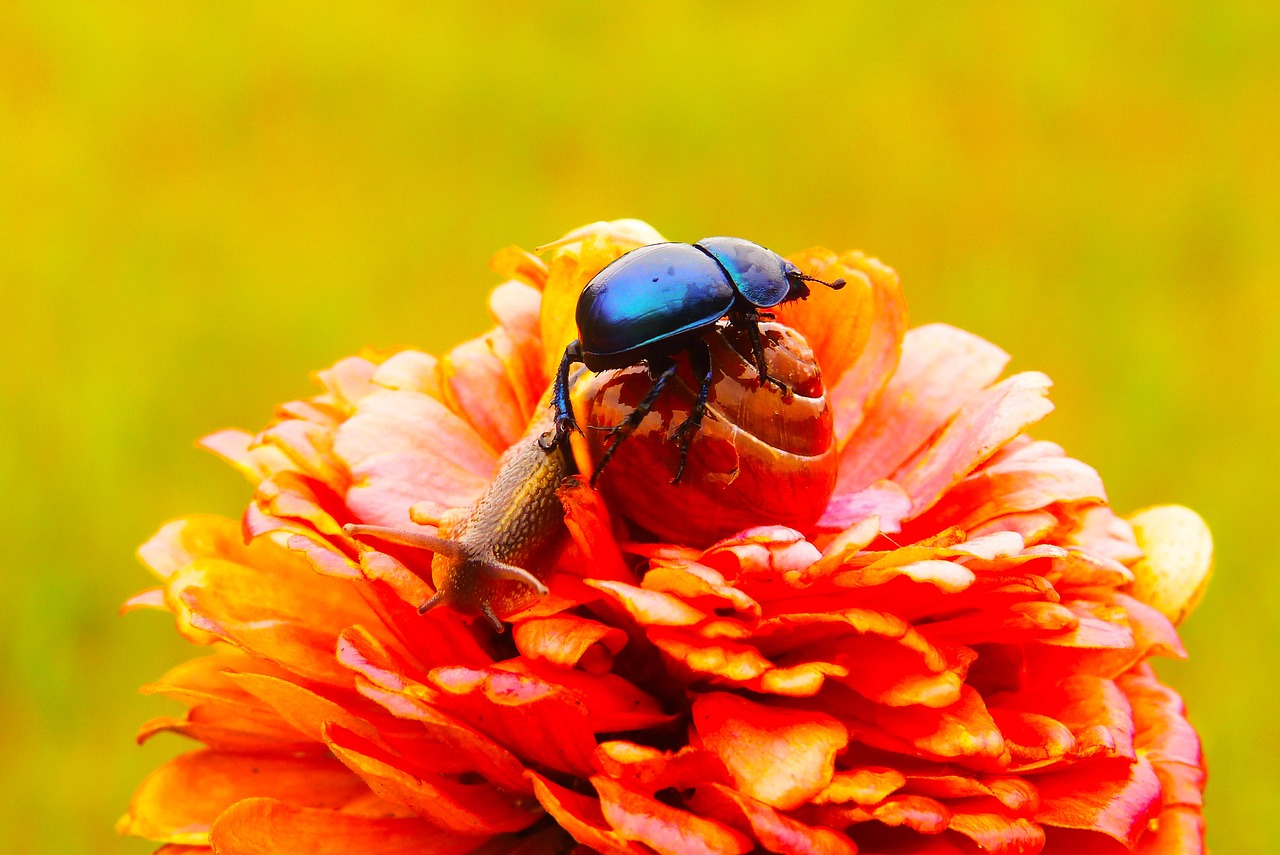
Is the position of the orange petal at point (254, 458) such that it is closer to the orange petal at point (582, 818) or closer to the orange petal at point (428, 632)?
the orange petal at point (428, 632)

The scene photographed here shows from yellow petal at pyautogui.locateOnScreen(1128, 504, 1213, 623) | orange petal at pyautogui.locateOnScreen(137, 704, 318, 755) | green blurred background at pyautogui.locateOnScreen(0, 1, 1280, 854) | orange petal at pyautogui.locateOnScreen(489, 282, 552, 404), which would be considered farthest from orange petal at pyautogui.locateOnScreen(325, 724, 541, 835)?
green blurred background at pyautogui.locateOnScreen(0, 1, 1280, 854)

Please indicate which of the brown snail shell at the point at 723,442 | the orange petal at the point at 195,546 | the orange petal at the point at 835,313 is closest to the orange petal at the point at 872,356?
the orange petal at the point at 835,313

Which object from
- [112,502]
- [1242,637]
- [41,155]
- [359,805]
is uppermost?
[41,155]

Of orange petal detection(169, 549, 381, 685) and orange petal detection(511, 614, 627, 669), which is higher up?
orange petal detection(511, 614, 627, 669)

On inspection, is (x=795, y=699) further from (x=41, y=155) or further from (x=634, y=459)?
(x=41, y=155)

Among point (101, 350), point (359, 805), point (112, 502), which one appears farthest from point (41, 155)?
point (359, 805)

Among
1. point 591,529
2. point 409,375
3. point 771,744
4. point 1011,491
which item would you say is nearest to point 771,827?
point 771,744

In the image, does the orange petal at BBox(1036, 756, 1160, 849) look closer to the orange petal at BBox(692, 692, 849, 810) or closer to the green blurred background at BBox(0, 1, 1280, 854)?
the orange petal at BBox(692, 692, 849, 810)
